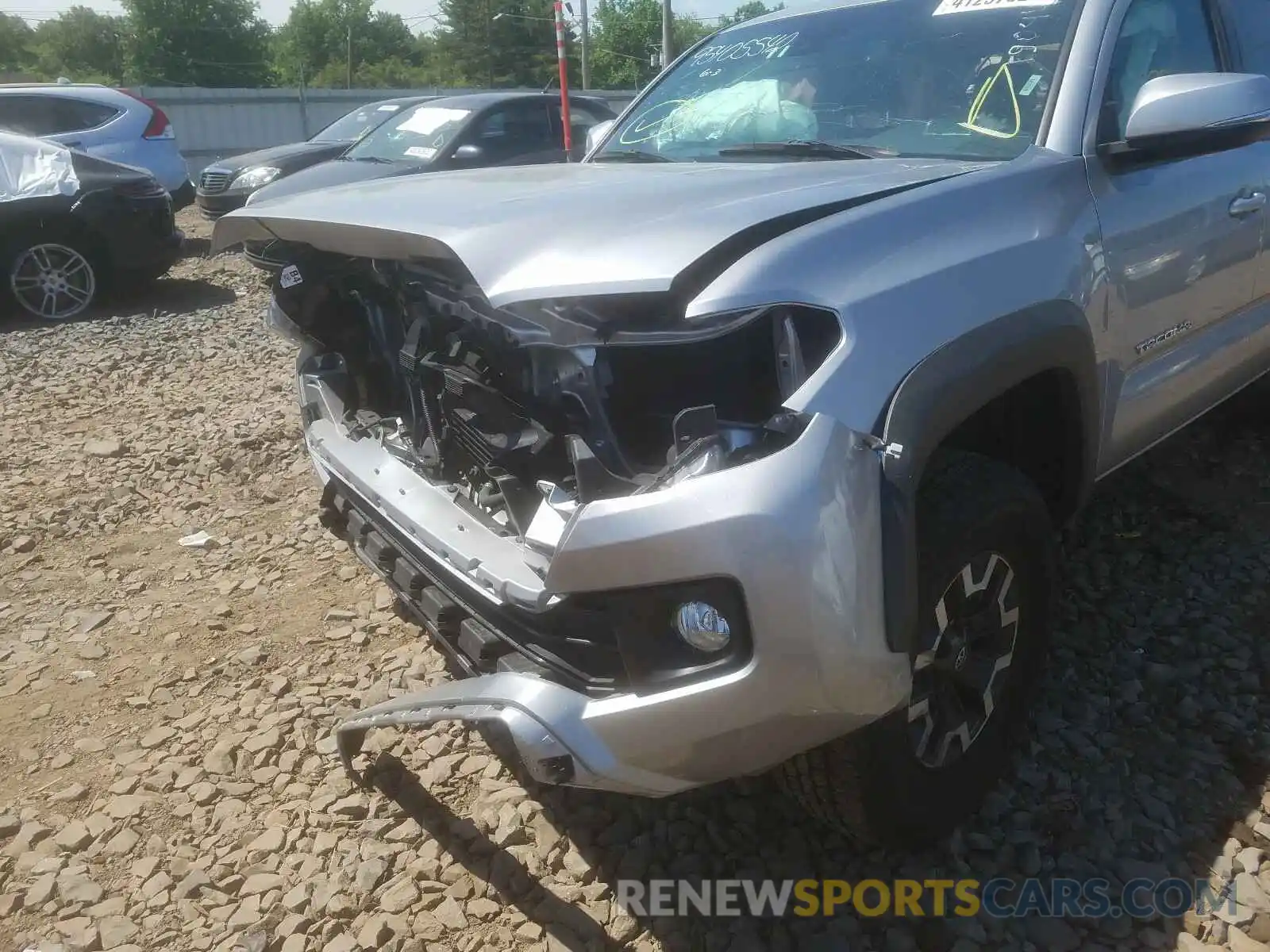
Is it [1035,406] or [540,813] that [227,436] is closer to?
[540,813]

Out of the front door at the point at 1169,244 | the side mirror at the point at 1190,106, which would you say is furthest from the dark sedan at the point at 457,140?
the side mirror at the point at 1190,106

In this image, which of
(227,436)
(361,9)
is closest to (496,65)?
(361,9)

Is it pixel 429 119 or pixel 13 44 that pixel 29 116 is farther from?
pixel 13 44

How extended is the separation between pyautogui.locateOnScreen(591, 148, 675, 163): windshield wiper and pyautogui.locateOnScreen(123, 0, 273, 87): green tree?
197 feet

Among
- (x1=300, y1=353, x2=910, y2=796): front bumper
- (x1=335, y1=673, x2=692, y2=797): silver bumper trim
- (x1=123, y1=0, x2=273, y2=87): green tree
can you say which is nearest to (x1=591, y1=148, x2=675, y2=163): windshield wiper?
(x1=300, y1=353, x2=910, y2=796): front bumper

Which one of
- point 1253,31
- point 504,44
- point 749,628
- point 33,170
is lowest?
point 749,628

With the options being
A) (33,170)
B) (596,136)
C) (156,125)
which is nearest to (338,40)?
(156,125)

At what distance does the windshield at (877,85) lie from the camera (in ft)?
8.38

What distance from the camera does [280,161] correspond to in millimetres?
9750

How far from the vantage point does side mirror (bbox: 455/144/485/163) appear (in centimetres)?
796

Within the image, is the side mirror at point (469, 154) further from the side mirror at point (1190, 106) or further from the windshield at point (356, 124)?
the side mirror at point (1190, 106)

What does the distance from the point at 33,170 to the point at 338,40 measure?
2889 inches

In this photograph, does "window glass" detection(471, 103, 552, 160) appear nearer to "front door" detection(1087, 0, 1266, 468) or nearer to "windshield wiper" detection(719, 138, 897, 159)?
"windshield wiper" detection(719, 138, 897, 159)

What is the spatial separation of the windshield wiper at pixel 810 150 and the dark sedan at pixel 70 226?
20.4 ft
